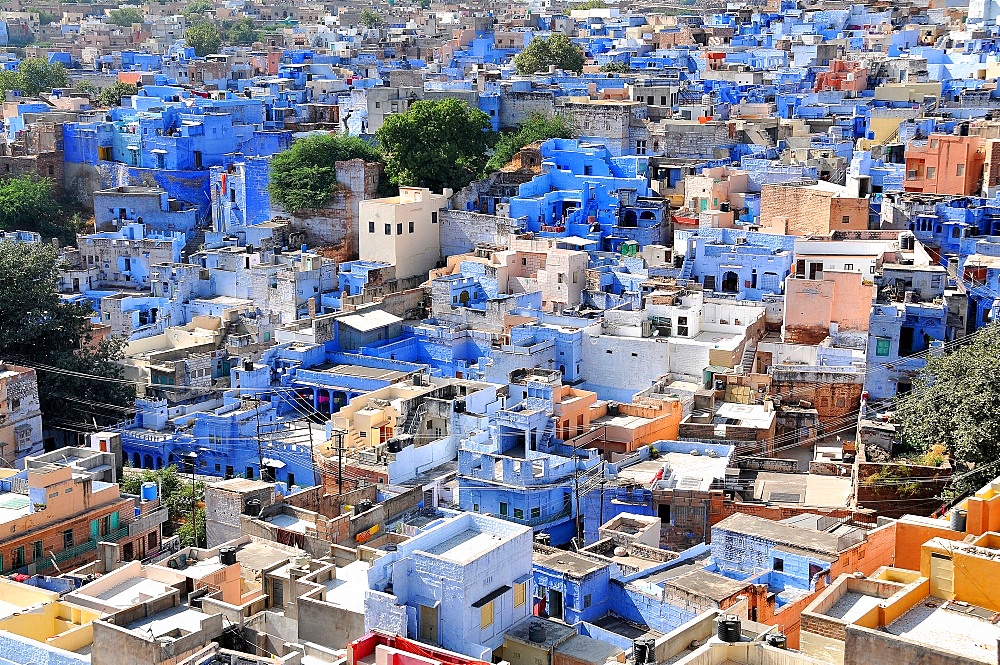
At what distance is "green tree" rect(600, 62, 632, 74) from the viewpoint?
151 feet

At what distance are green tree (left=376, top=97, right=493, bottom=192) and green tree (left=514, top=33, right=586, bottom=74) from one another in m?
14.6

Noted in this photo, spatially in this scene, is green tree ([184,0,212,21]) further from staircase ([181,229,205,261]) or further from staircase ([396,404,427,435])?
staircase ([396,404,427,435])

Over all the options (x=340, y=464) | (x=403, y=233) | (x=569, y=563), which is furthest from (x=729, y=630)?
(x=403, y=233)

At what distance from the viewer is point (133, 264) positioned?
30922 mm

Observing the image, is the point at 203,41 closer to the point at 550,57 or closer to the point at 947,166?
the point at 550,57

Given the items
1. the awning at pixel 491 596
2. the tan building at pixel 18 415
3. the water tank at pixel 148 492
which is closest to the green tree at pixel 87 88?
the tan building at pixel 18 415

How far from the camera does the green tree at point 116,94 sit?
43606mm

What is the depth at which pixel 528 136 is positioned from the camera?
3469 cm

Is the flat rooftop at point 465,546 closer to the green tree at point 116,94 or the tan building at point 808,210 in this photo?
the tan building at point 808,210

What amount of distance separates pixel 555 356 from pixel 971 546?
13958 millimetres

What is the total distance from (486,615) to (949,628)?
4.50 metres

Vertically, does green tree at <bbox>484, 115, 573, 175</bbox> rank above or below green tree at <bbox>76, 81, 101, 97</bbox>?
below

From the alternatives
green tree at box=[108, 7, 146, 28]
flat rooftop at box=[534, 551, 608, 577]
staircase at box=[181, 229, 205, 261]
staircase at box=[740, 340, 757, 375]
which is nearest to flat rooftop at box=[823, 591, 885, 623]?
flat rooftop at box=[534, 551, 608, 577]

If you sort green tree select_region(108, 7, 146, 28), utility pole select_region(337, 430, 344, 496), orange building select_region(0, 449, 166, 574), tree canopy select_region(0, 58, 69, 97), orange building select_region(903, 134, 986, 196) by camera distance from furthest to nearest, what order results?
green tree select_region(108, 7, 146, 28), tree canopy select_region(0, 58, 69, 97), orange building select_region(903, 134, 986, 196), utility pole select_region(337, 430, 344, 496), orange building select_region(0, 449, 166, 574)
